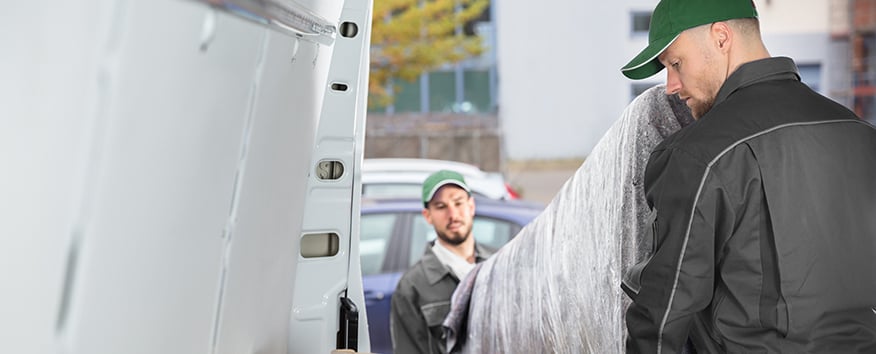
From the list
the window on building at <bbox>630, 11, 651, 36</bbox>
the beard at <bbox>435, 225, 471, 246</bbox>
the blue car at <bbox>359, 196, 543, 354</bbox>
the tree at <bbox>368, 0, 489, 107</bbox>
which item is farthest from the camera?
the window on building at <bbox>630, 11, 651, 36</bbox>

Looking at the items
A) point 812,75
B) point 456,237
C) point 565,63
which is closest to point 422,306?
→ point 456,237

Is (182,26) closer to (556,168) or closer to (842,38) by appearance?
(556,168)

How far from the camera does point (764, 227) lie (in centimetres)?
210

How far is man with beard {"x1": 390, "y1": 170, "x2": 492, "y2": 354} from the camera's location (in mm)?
3910

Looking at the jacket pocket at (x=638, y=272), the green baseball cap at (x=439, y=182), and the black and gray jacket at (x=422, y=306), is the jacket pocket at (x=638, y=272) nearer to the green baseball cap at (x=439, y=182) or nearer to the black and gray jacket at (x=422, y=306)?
the black and gray jacket at (x=422, y=306)

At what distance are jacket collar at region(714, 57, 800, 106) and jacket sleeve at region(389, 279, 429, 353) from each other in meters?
2.01

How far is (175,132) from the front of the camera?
4.32ft

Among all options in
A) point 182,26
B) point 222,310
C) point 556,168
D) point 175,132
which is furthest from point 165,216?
point 556,168

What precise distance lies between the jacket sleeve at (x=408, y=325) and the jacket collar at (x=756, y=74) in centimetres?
Result: 201

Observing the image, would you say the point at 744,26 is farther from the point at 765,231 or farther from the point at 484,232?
the point at 484,232

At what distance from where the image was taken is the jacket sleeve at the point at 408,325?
3.92 m

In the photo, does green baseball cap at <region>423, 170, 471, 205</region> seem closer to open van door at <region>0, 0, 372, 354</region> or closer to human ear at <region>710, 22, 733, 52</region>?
open van door at <region>0, 0, 372, 354</region>

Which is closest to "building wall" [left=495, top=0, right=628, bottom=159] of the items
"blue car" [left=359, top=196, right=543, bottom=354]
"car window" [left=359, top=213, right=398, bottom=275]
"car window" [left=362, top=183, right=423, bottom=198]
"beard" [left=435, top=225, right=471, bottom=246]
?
"car window" [left=362, top=183, right=423, bottom=198]

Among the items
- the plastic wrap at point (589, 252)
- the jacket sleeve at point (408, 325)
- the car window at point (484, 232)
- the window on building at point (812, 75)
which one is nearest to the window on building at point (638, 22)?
the window on building at point (812, 75)
